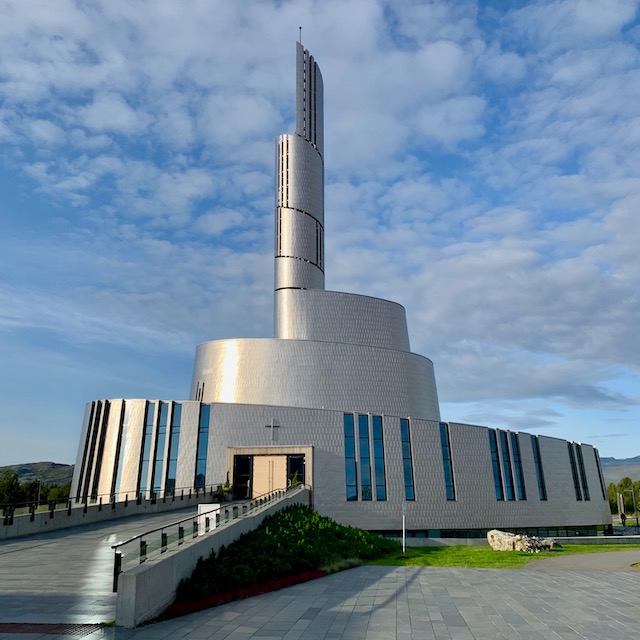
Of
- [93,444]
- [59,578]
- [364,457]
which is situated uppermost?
[93,444]

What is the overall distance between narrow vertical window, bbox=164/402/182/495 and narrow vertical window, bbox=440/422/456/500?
20583mm

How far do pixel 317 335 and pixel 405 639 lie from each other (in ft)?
150

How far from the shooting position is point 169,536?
13.2 metres

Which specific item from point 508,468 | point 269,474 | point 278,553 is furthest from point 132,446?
point 508,468

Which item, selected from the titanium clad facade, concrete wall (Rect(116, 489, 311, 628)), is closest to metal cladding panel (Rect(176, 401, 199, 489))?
the titanium clad facade

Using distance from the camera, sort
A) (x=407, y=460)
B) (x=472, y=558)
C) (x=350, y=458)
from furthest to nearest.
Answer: (x=407, y=460), (x=350, y=458), (x=472, y=558)

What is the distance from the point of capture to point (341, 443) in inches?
1619

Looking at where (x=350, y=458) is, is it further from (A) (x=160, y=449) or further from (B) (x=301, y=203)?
(B) (x=301, y=203)

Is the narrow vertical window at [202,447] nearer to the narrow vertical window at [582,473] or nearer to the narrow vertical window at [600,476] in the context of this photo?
the narrow vertical window at [582,473]

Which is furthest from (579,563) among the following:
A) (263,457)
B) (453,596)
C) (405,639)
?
(263,457)

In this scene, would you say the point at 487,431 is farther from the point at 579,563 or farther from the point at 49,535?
the point at 49,535

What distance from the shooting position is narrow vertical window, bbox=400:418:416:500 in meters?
41.1

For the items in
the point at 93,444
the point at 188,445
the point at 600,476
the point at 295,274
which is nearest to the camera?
the point at 188,445

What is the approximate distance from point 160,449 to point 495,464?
27.3m
